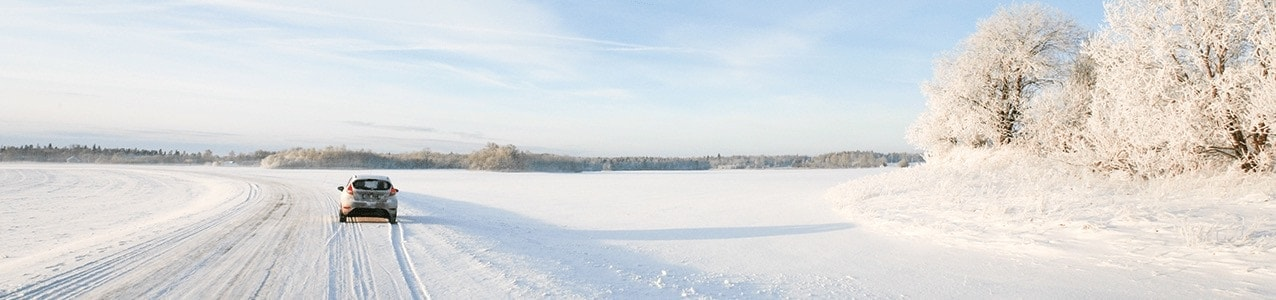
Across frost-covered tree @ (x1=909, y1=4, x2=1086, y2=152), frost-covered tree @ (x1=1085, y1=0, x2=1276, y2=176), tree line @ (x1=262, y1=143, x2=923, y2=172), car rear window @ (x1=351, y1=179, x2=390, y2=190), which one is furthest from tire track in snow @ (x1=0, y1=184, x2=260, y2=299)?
tree line @ (x1=262, y1=143, x2=923, y2=172)

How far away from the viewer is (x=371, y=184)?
15211 millimetres

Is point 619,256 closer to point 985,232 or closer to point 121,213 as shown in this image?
point 985,232

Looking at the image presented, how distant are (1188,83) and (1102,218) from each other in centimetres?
508

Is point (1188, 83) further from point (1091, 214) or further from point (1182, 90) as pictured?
point (1091, 214)

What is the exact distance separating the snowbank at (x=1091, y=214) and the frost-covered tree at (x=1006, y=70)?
21.3 ft

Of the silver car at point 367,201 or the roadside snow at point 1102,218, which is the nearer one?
the roadside snow at point 1102,218

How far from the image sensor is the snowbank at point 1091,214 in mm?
8680

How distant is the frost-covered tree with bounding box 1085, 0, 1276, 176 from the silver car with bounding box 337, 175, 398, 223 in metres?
17.0

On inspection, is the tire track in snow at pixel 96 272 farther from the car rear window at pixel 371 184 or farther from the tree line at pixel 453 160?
the tree line at pixel 453 160

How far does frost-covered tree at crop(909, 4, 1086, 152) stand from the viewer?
79.9 feet

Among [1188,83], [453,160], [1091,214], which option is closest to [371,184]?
[1091,214]

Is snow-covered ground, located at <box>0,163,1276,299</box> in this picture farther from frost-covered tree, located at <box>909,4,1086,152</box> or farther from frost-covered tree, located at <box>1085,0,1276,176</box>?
frost-covered tree, located at <box>909,4,1086,152</box>

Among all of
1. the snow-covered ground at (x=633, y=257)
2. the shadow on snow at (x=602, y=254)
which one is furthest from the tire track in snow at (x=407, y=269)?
the shadow on snow at (x=602, y=254)

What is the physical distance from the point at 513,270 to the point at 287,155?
3199 inches
